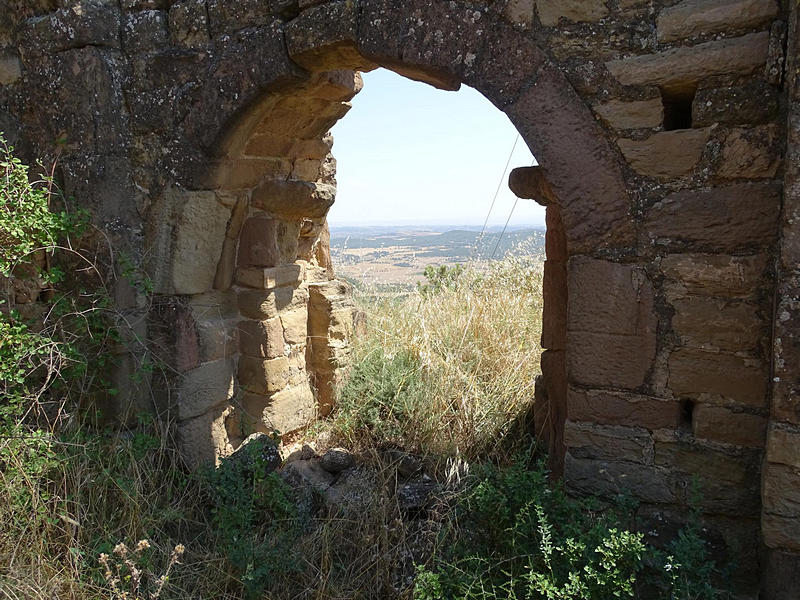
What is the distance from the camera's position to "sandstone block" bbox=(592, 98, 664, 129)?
2395 mm

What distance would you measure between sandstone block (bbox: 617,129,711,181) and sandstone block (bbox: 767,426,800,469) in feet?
3.18

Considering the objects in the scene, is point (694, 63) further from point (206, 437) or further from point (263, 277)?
point (206, 437)

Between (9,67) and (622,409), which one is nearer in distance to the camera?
(622,409)

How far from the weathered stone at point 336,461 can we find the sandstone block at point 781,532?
2.24 metres

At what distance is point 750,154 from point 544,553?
1.63m

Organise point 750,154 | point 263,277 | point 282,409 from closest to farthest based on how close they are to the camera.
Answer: point 750,154 → point 263,277 → point 282,409

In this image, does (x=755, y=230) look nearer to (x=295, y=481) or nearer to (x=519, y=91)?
(x=519, y=91)

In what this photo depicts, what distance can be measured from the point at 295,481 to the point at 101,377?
1238 millimetres

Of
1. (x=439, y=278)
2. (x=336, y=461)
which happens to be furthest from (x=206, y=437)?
(x=439, y=278)

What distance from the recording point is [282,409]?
418 centimetres

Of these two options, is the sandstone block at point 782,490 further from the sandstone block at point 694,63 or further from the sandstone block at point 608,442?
the sandstone block at point 694,63

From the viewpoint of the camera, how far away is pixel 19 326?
3139 millimetres

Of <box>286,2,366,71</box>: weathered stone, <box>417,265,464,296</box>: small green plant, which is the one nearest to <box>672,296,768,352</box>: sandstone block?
<box>286,2,366,71</box>: weathered stone

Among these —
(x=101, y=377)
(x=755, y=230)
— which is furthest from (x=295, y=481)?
(x=755, y=230)
